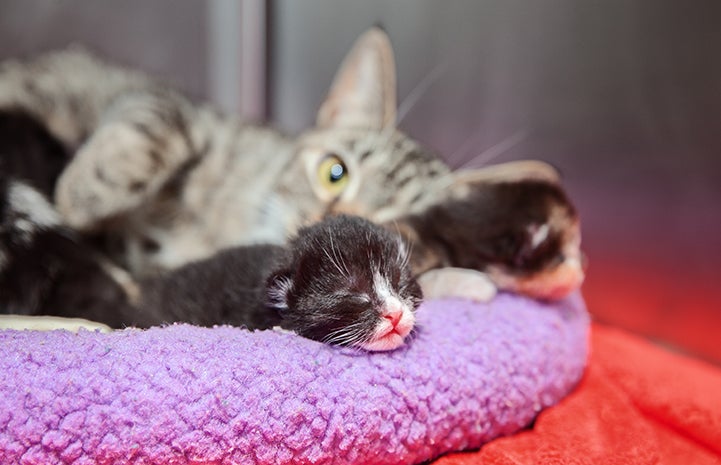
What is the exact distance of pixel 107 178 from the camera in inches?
58.0

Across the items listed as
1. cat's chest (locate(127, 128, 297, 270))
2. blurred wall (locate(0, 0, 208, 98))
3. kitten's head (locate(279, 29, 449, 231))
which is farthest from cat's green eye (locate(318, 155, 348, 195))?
blurred wall (locate(0, 0, 208, 98))

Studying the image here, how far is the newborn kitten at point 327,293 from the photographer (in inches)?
36.9

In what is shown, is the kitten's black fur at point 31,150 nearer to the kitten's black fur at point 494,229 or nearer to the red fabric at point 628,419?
the kitten's black fur at point 494,229

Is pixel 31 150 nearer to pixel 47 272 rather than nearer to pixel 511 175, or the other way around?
pixel 47 272

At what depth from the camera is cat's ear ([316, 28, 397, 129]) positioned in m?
1.64

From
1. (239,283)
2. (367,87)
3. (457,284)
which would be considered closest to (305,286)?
(239,283)

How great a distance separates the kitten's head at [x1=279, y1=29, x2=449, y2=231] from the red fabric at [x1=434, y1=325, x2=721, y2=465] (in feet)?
1.66

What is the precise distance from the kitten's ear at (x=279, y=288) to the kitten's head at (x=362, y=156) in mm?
322

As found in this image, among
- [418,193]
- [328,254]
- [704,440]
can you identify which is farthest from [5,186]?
[704,440]

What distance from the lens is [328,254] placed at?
98 centimetres

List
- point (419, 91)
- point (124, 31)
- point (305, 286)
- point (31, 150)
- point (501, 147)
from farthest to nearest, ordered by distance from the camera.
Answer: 1. point (124, 31)
2. point (419, 91)
3. point (501, 147)
4. point (31, 150)
5. point (305, 286)

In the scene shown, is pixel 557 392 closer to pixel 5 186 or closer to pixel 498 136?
pixel 498 136

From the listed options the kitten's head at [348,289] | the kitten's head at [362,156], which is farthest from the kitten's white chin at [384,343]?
the kitten's head at [362,156]

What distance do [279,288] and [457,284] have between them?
380 millimetres
